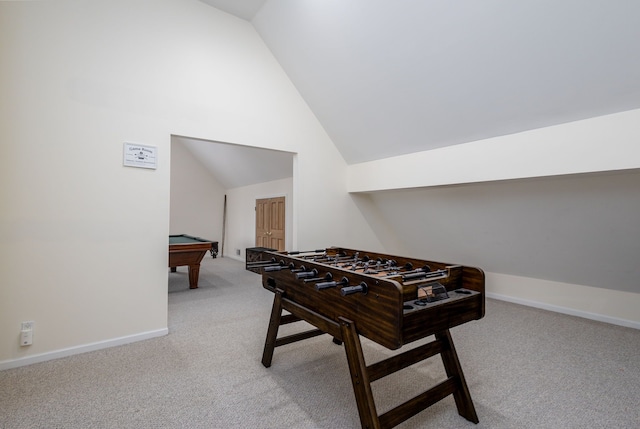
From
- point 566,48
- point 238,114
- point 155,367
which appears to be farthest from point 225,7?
point 155,367

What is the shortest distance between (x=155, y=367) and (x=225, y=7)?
3461mm

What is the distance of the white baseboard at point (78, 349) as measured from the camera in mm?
2113

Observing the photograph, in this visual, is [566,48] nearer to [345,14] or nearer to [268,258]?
[345,14]

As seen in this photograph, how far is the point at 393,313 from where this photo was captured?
1.22 metres

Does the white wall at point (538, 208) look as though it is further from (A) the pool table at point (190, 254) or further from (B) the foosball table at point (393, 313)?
(A) the pool table at point (190, 254)

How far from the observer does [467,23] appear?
2.12m

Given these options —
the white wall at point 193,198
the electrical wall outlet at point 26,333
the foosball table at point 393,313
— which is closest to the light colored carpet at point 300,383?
the electrical wall outlet at point 26,333

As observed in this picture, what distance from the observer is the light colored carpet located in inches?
62.7

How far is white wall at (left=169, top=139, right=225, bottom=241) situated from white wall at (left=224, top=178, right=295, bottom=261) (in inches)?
13.4

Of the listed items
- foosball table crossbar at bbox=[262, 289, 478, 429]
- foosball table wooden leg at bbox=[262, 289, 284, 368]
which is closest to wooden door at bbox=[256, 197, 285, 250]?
foosball table wooden leg at bbox=[262, 289, 284, 368]

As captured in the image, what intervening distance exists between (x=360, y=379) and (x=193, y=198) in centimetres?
698

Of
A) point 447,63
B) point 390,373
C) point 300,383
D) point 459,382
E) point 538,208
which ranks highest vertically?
point 447,63

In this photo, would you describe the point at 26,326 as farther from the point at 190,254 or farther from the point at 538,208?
the point at 538,208

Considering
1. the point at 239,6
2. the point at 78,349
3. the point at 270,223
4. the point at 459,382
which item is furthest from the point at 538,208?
the point at 270,223
